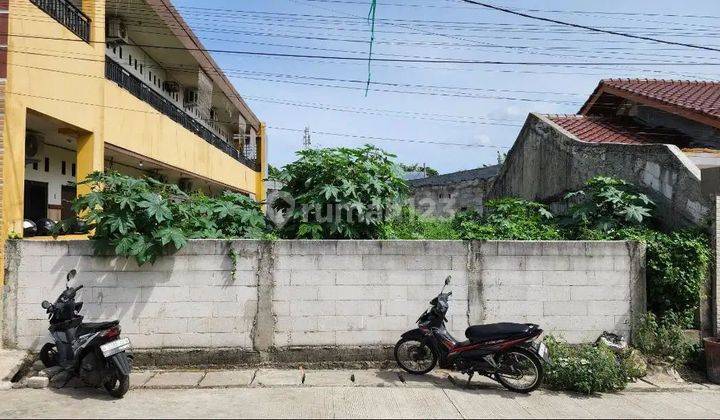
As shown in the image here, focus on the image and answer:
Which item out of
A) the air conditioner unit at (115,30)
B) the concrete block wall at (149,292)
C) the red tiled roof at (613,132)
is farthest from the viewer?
the air conditioner unit at (115,30)

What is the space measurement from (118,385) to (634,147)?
829 cm

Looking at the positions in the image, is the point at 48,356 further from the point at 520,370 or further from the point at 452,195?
the point at 452,195

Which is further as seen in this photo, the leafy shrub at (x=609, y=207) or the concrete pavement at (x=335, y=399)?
the leafy shrub at (x=609, y=207)

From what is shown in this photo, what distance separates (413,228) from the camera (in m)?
7.36

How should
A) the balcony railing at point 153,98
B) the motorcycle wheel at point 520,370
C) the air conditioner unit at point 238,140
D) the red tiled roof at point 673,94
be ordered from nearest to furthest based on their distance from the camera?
the motorcycle wheel at point 520,370, the red tiled roof at point 673,94, the balcony railing at point 153,98, the air conditioner unit at point 238,140

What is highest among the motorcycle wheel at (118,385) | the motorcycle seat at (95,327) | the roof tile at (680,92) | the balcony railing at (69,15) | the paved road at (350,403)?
the balcony railing at (69,15)

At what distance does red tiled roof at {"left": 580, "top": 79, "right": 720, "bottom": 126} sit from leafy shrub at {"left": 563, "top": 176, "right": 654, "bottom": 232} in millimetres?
2287

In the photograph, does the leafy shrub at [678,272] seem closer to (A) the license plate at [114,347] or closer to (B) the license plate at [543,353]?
(B) the license plate at [543,353]

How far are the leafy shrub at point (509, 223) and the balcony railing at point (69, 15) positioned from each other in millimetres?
7665

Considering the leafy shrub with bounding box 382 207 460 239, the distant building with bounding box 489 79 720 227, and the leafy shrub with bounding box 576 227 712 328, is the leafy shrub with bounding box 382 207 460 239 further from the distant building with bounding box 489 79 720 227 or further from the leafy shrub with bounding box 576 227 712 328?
the distant building with bounding box 489 79 720 227

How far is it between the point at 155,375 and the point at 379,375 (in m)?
2.71

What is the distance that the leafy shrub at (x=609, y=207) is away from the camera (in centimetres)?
729

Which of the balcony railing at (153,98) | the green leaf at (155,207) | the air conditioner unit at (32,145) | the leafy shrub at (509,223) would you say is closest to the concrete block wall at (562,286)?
the leafy shrub at (509,223)

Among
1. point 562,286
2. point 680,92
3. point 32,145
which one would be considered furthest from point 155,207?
point 680,92
